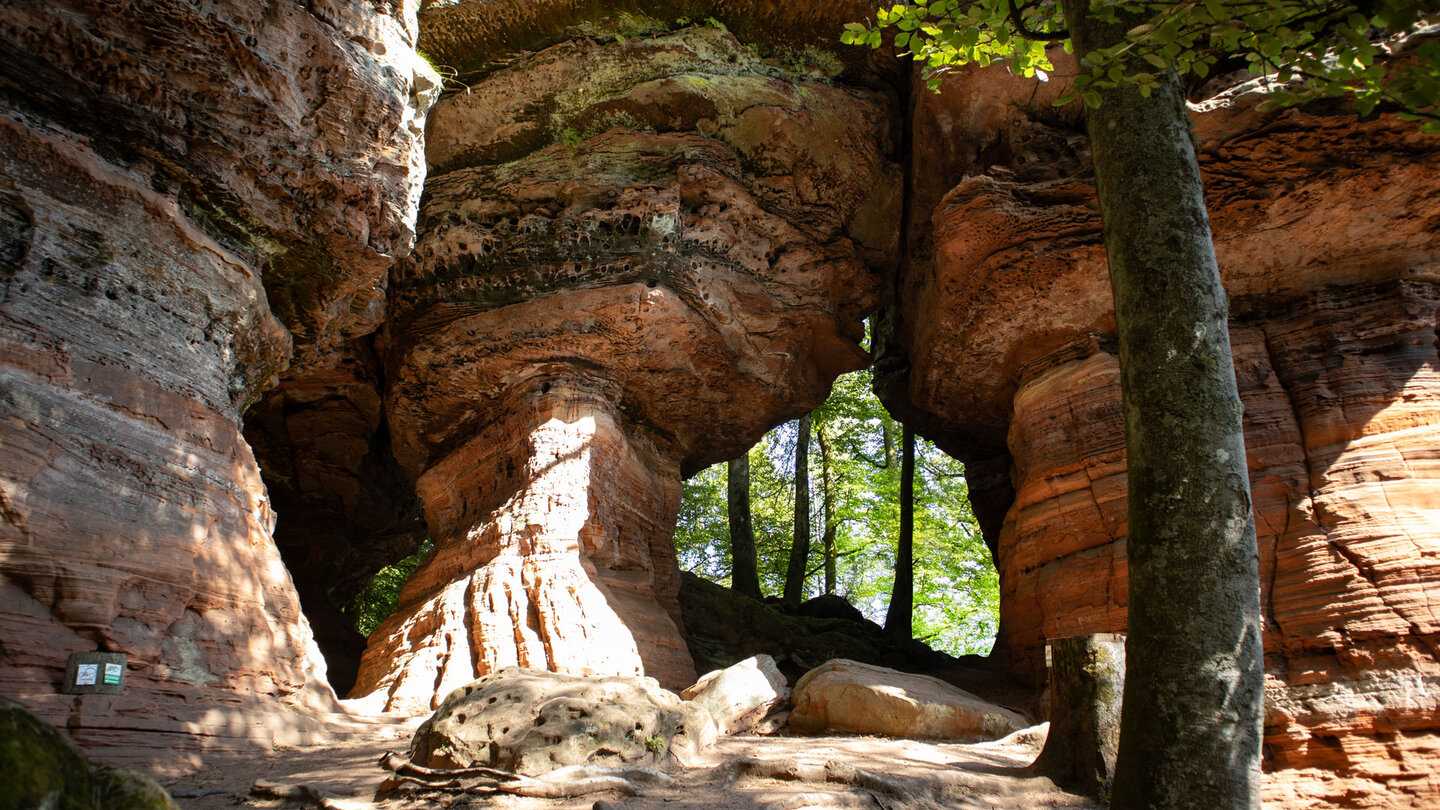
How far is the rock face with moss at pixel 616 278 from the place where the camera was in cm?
963

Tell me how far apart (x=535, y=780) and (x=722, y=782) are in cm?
104

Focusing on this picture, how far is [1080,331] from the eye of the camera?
370 inches

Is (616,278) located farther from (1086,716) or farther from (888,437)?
(888,437)

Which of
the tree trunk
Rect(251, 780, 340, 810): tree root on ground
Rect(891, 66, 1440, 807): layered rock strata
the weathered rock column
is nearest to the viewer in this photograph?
Rect(251, 780, 340, 810): tree root on ground

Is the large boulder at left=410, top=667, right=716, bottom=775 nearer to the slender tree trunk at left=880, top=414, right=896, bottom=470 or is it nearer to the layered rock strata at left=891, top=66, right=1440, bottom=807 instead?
the layered rock strata at left=891, top=66, right=1440, bottom=807

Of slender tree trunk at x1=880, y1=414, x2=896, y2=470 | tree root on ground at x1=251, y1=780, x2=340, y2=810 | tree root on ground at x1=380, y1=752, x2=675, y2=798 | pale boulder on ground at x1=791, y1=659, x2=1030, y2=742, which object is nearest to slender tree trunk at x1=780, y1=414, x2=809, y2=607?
slender tree trunk at x1=880, y1=414, x2=896, y2=470

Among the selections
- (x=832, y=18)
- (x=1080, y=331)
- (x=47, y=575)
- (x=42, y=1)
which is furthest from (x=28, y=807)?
(x=832, y=18)

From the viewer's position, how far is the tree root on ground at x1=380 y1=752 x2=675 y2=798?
4.02 metres

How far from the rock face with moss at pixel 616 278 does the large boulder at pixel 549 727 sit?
3.79m

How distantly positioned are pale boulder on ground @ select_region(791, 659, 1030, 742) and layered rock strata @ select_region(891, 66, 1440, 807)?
1.71m

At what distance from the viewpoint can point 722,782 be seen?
15.0 ft

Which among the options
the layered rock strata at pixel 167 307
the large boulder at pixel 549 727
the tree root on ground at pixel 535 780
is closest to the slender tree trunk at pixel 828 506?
Result: the large boulder at pixel 549 727

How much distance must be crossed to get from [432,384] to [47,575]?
19.6 ft

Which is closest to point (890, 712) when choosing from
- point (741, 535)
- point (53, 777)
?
point (53, 777)
